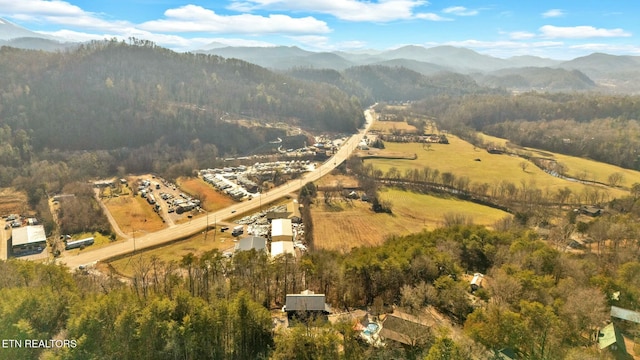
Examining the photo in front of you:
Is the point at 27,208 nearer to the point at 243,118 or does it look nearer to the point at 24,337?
the point at 24,337

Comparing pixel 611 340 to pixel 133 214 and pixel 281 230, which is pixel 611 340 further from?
pixel 133 214

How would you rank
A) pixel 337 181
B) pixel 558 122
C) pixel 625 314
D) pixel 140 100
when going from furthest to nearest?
1. pixel 558 122
2. pixel 140 100
3. pixel 337 181
4. pixel 625 314

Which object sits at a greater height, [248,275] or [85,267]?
[248,275]

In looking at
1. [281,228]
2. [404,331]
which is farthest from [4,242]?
[404,331]

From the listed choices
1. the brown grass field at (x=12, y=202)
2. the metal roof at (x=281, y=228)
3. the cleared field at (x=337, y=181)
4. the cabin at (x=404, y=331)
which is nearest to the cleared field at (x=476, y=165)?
the cleared field at (x=337, y=181)

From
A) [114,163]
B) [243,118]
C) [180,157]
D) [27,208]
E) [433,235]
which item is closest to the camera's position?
[433,235]

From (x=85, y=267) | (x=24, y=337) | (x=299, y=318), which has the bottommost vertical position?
(x=85, y=267)

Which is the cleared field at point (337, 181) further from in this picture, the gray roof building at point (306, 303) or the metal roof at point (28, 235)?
the gray roof building at point (306, 303)

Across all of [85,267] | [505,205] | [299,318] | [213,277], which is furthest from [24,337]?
[505,205]
